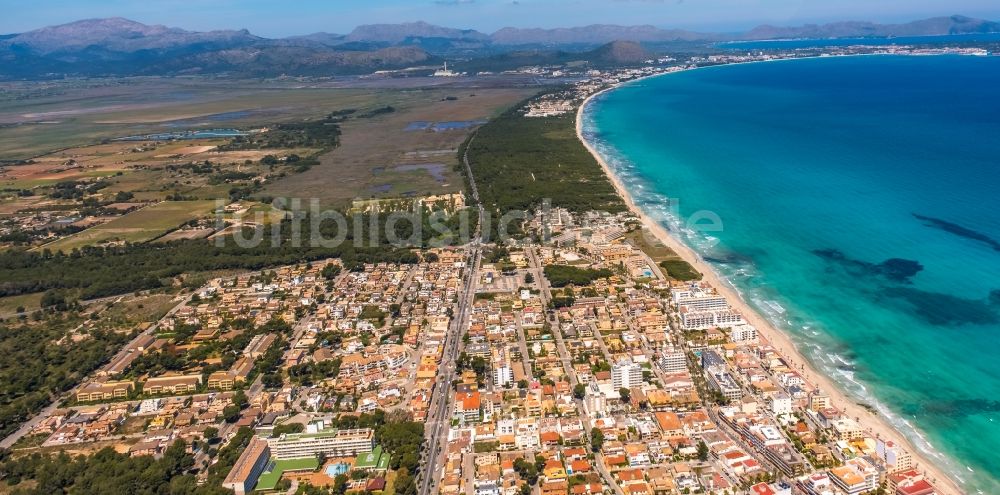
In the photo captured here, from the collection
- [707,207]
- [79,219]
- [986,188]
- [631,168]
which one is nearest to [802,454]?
[707,207]

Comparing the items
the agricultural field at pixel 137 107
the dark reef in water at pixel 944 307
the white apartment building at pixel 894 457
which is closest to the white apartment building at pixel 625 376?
the white apartment building at pixel 894 457

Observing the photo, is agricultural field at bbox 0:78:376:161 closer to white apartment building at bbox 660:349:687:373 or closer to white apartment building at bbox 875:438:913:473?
white apartment building at bbox 660:349:687:373

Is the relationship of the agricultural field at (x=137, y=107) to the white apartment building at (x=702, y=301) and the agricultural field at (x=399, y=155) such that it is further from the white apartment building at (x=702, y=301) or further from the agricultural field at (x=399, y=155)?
the white apartment building at (x=702, y=301)

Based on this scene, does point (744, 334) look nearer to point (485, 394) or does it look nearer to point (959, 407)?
point (959, 407)

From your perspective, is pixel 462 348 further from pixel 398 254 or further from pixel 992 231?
pixel 992 231

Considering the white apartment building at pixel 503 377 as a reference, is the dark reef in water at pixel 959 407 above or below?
below
